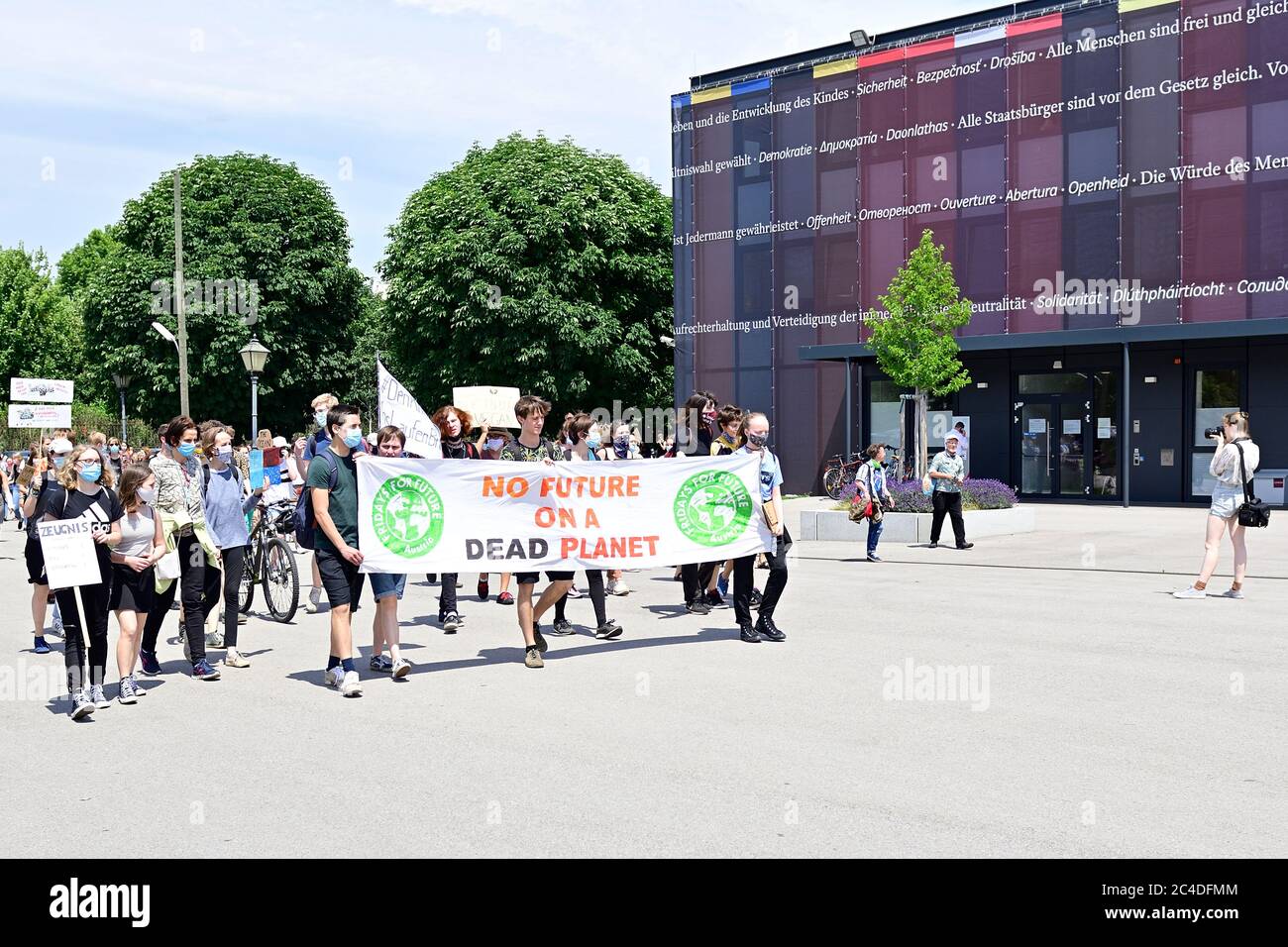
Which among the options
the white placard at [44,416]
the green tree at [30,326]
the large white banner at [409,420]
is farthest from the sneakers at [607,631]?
the green tree at [30,326]

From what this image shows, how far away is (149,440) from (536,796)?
45678 millimetres

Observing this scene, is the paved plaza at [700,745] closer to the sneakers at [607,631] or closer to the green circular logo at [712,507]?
the sneakers at [607,631]

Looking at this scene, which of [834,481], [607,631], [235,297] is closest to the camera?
[607,631]

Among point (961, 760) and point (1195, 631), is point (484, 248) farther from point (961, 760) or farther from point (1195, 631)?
point (961, 760)

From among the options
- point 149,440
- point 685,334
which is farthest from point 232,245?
point 685,334

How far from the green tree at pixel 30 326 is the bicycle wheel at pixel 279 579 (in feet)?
169

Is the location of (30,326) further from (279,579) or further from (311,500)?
(311,500)

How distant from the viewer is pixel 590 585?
11.1 metres

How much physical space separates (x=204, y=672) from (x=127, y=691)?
855 millimetres

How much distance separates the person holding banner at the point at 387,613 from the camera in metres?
8.76

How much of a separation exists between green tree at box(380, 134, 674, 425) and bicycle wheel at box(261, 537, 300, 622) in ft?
87.7

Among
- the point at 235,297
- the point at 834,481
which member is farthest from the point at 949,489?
the point at 235,297

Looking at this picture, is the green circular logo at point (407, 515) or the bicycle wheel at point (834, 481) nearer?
the green circular logo at point (407, 515)

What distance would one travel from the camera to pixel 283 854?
4871mm
